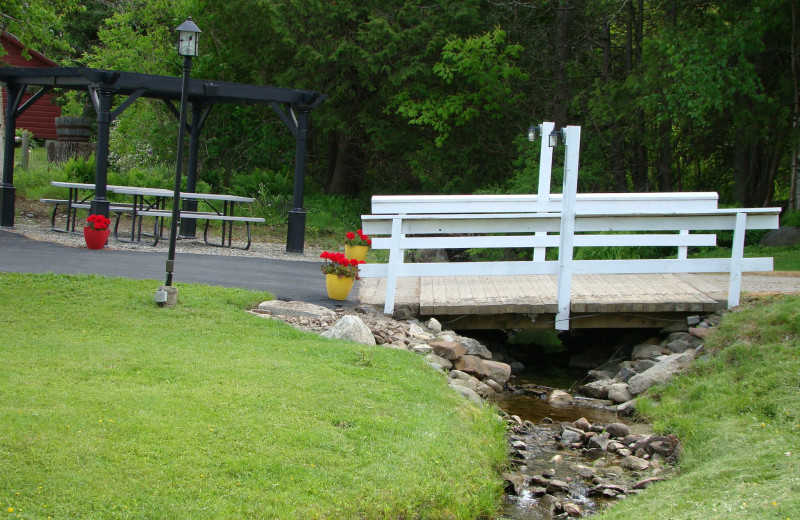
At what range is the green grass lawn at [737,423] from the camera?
4.75 metres

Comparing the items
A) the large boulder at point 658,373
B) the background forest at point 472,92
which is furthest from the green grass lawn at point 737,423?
the background forest at point 472,92

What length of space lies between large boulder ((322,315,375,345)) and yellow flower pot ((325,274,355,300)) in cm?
168

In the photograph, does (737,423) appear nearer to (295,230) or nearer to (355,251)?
(355,251)

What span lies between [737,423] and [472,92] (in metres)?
15.9

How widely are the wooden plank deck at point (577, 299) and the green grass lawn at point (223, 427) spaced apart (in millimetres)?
2080

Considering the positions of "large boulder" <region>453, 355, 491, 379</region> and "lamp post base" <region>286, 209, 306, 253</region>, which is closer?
"large boulder" <region>453, 355, 491, 379</region>

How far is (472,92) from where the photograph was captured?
21.3 meters

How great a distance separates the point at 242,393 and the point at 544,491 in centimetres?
220

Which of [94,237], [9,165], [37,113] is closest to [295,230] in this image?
[94,237]

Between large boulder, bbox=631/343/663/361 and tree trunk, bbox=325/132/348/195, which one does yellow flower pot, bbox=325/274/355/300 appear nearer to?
large boulder, bbox=631/343/663/361

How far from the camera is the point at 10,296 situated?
8.33 meters

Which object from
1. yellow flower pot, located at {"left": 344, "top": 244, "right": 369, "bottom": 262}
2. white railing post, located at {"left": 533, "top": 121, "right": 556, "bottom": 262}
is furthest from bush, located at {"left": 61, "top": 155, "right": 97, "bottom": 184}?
white railing post, located at {"left": 533, "top": 121, "right": 556, "bottom": 262}

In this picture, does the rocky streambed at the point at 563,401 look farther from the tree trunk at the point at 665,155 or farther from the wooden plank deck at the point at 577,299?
the tree trunk at the point at 665,155

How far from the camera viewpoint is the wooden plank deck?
9422mm
